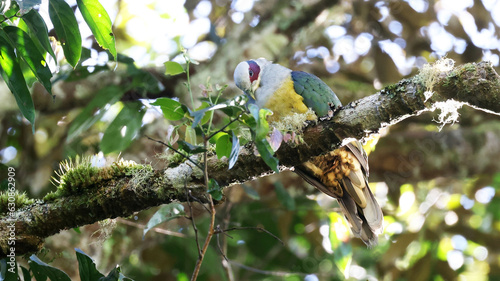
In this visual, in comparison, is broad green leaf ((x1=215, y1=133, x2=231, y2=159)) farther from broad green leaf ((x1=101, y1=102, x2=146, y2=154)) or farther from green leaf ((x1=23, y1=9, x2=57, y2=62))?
broad green leaf ((x1=101, y1=102, x2=146, y2=154))

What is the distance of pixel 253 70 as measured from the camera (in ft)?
9.27

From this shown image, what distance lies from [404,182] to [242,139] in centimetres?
303

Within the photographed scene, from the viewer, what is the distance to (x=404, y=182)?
14.2 ft

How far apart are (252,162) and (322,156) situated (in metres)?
0.78

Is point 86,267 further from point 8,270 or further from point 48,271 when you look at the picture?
point 8,270

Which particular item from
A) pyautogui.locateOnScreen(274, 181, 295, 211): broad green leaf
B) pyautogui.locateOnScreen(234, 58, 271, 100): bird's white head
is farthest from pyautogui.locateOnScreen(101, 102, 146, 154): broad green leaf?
pyautogui.locateOnScreen(274, 181, 295, 211): broad green leaf

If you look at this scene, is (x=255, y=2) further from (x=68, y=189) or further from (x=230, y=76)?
(x=68, y=189)

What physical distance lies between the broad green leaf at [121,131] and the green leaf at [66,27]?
139 cm

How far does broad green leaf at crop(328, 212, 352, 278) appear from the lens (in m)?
2.92

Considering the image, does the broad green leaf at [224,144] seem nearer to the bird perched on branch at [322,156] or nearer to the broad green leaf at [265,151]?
the broad green leaf at [265,151]

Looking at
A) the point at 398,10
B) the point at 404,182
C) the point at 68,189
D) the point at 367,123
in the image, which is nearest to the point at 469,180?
the point at 404,182

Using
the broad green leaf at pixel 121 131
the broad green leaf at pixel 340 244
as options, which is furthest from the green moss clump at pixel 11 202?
the broad green leaf at pixel 340 244

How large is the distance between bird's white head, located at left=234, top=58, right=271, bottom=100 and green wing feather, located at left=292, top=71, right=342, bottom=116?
0.82ft

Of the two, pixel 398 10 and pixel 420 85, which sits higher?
pixel 420 85
